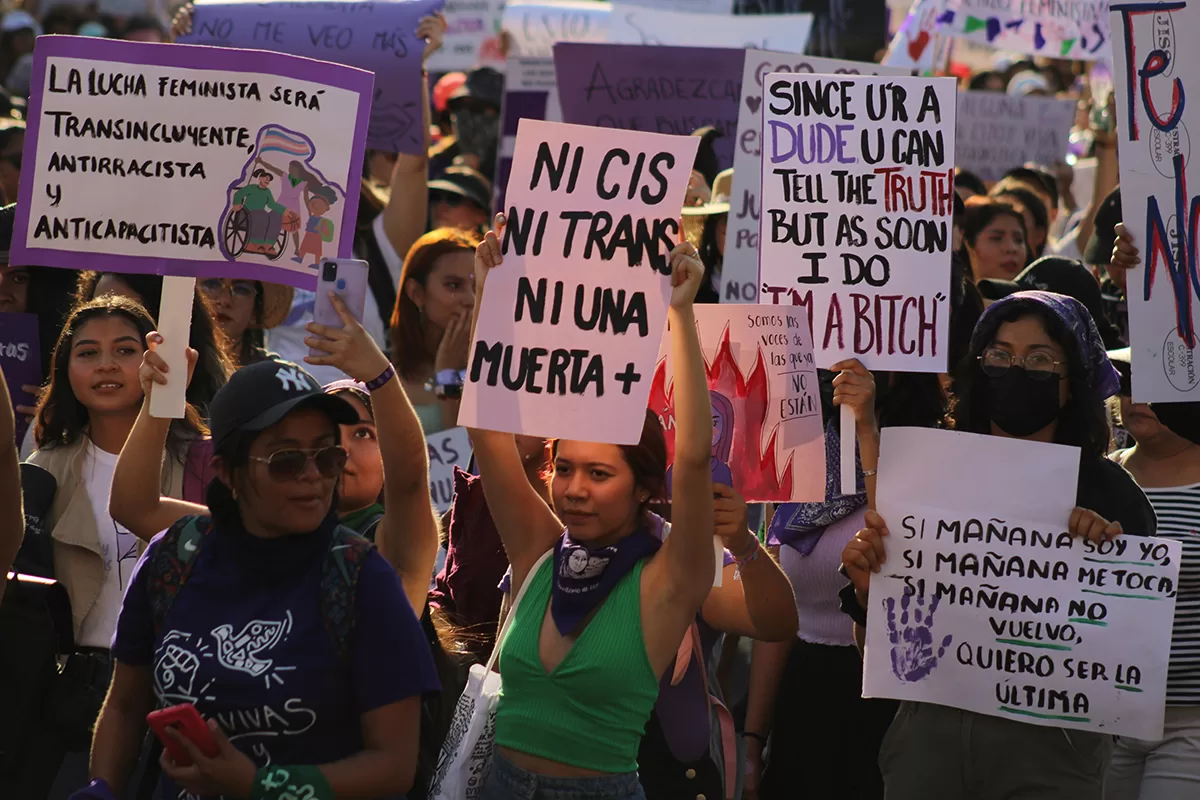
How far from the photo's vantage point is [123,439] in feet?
16.3

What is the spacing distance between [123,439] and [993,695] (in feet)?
8.42

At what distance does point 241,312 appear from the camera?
5.94 meters

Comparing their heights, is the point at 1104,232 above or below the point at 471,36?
below

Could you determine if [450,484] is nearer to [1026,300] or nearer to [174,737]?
[1026,300]

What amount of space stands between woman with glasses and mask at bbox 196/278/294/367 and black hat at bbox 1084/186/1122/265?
3.50 m

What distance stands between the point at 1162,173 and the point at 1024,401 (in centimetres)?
100

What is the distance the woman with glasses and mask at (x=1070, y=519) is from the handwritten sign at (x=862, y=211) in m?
0.31

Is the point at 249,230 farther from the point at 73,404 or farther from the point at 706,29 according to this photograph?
the point at 706,29

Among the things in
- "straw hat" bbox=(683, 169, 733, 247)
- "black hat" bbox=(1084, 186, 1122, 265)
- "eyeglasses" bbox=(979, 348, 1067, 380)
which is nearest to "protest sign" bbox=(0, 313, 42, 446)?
"straw hat" bbox=(683, 169, 733, 247)

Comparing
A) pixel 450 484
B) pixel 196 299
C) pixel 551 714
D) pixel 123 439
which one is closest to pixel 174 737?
pixel 551 714

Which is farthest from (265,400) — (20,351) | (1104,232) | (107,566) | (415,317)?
(1104,232)

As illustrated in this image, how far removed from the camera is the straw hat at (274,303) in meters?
6.15

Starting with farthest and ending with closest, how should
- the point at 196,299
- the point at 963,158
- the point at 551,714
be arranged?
the point at 963,158 → the point at 196,299 → the point at 551,714

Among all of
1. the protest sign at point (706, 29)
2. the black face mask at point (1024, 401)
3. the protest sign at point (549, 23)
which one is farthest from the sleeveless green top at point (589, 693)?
the protest sign at point (549, 23)
